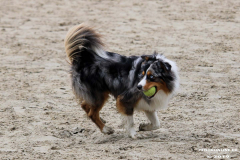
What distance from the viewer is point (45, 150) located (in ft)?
19.0

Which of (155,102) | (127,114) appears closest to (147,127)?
(127,114)

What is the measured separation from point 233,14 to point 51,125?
6.65 metres

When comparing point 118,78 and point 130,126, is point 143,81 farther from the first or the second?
point 130,126

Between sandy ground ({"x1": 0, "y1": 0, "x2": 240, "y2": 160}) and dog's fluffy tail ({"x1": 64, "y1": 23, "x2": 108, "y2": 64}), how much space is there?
1.08 metres

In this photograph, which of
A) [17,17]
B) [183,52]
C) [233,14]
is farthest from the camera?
[17,17]

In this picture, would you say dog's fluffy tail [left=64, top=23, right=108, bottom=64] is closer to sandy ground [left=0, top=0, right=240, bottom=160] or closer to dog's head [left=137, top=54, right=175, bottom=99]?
dog's head [left=137, top=54, right=175, bottom=99]

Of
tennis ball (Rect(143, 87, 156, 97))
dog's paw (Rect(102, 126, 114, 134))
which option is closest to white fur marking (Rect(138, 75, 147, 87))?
tennis ball (Rect(143, 87, 156, 97))

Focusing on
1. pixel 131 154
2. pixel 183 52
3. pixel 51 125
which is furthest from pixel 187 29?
pixel 131 154

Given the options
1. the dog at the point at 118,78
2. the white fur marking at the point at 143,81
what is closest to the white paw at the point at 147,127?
the dog at the point at 118,78

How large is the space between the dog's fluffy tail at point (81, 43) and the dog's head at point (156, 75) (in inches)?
31.6

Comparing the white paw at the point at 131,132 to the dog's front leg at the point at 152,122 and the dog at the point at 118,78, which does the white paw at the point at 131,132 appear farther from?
the dog's front leg at the point at 152,122

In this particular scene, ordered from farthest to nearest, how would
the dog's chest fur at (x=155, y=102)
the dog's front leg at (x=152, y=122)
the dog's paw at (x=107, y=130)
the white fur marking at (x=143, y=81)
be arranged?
the dog's paw at (x=107, y=130), the dog's front leg at (x=152, y=122), the dog's chest fur at (x=155, y=102), the white fur marking at (x=143, y=81)

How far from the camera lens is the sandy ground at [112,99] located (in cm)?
581

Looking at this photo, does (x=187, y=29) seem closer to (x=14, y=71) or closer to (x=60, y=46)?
(x=60, y=46)
